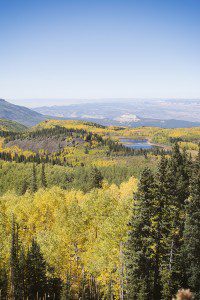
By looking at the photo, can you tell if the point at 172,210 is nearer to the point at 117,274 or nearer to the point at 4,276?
the point at 117,274

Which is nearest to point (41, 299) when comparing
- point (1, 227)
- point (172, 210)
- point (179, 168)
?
point (1, 227)

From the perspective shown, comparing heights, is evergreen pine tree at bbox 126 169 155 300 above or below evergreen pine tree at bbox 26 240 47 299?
above

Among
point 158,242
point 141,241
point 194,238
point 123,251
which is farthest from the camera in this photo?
point 123,251

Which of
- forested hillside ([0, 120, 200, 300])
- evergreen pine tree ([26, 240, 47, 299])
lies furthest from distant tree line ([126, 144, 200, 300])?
evergreen pine tree ([26, 240, 47, 299])

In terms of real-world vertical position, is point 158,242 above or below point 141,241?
below

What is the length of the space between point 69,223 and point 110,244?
45.1ft

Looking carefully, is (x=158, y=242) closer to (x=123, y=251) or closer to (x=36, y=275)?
(x=123, y=251)

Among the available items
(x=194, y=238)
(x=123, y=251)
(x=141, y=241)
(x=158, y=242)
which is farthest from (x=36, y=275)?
(x=194, y=238)

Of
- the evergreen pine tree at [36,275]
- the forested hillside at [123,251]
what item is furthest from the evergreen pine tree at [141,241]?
the evergreen pine tree at [36,275]

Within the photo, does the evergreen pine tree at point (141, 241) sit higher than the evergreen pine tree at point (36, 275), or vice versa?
the evergreen pine tree at point (141, 241)

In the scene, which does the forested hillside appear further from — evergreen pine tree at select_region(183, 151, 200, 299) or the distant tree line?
evergreen pine tree at select_region(183, 151, 200, 299)

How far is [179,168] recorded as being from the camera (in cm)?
7219

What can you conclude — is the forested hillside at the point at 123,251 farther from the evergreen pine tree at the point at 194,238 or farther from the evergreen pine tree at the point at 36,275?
the evergreen pine tree at the point at 194,238

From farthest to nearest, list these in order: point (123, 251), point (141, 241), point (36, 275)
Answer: point (36, 275)
point (123, 251)
point (141, 241)
